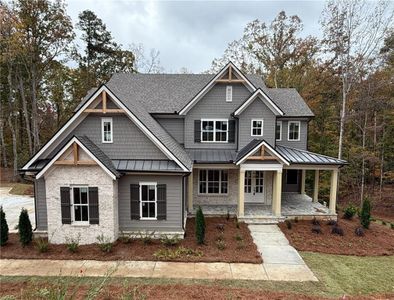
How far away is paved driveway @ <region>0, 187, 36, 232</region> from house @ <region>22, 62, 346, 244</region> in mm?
3578

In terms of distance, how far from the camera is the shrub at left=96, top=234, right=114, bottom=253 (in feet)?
32.9

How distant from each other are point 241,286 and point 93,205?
6486 millimetres

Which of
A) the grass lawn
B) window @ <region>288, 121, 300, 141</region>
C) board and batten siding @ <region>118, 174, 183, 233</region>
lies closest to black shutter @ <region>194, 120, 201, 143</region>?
board and batten siding @ <region>118, 174, 183, 233</region>

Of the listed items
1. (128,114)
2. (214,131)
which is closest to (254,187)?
(214,131)

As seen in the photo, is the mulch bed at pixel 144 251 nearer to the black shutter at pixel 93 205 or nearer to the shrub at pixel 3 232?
the shrub at pixel 3 232

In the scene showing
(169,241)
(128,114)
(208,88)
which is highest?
(208,88)

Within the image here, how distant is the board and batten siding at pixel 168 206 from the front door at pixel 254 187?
5.90 meters

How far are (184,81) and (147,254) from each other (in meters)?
12.2

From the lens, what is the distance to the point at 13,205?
17.0 metres

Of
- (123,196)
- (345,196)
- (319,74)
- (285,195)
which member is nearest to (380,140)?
(345,196)

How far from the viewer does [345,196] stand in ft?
84.1

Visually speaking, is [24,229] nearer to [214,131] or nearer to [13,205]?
[13,205]

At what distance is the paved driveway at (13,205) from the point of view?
542 inches

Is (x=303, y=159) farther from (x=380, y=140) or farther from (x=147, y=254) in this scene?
(x=380, y=140)
